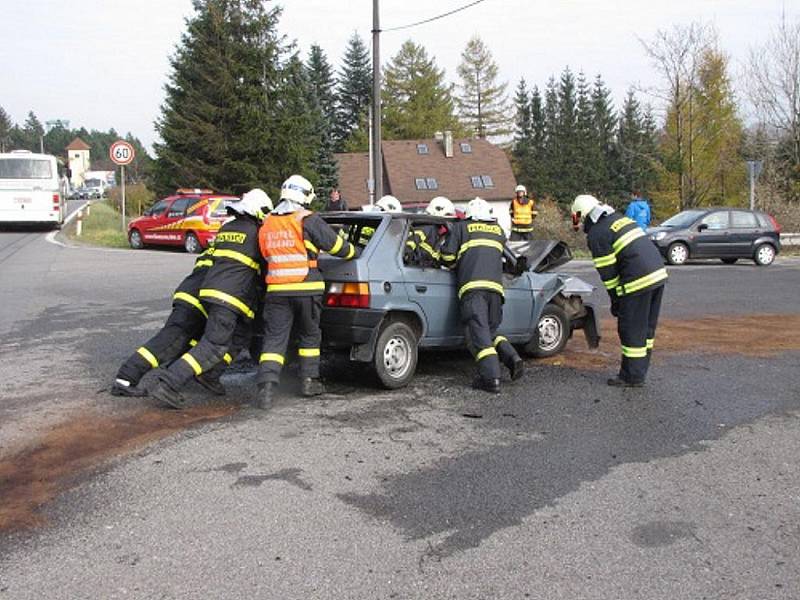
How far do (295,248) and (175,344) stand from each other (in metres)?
1.43

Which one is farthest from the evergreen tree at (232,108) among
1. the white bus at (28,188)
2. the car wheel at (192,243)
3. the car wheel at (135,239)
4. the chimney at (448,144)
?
the chimney at (448,144)

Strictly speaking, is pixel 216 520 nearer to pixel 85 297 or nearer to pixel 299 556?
pixel 299 556

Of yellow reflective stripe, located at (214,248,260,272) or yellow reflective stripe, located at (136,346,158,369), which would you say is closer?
yellow reflective stripe, located at (214,248,260,272)

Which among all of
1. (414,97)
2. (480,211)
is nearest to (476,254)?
(480,211)

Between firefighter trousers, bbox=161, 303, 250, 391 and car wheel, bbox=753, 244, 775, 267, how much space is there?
17.8m

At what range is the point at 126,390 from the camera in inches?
274

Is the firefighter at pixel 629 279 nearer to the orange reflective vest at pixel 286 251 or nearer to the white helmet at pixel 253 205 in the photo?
the orange reflective vest at pixel 286 251

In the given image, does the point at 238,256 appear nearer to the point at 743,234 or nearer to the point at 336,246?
the point at 336,246

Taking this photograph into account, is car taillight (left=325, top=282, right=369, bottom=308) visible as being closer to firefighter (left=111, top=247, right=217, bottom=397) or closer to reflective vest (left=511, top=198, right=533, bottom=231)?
firefighter (left=111, top=247, right=217, bottom=397)

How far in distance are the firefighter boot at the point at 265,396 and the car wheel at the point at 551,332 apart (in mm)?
3085

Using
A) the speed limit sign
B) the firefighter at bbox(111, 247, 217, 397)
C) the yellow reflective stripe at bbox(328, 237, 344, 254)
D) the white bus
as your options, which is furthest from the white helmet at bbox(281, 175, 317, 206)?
the white bus

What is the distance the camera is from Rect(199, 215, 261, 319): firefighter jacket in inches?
261

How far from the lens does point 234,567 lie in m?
3.79

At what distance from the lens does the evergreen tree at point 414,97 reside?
6650 cm
